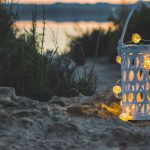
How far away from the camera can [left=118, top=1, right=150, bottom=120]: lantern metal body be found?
4.63 m

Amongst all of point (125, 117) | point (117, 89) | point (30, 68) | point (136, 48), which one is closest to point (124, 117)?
point (125, 117)

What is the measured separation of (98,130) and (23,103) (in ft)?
2.40

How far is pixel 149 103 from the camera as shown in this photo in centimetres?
468

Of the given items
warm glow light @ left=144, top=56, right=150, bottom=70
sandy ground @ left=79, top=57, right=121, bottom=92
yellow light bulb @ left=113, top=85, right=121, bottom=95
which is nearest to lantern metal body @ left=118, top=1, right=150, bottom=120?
warm glow light @ left=144, top=56, right=150, bottom=70

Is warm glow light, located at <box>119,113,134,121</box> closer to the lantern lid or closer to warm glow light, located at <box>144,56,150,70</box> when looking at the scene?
warm glow light, located at <box>144,56,150,70</box>

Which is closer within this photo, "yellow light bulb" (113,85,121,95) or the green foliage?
"yellow light bulb" (113,85,121,95)

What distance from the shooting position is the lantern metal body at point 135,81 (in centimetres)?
463

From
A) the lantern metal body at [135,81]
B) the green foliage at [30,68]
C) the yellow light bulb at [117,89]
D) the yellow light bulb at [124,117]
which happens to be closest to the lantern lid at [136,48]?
the lantern metal body at [135,81]

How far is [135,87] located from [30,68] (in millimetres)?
1479

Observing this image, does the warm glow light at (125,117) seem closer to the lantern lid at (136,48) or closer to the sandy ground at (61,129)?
the sandy ground at (61,129)

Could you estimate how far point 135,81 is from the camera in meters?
4.70

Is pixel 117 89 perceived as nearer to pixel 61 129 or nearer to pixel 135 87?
pixel 135 87

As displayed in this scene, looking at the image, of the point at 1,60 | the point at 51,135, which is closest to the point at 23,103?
the point at 51,135

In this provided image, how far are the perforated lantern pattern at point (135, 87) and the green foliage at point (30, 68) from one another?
1.14m
